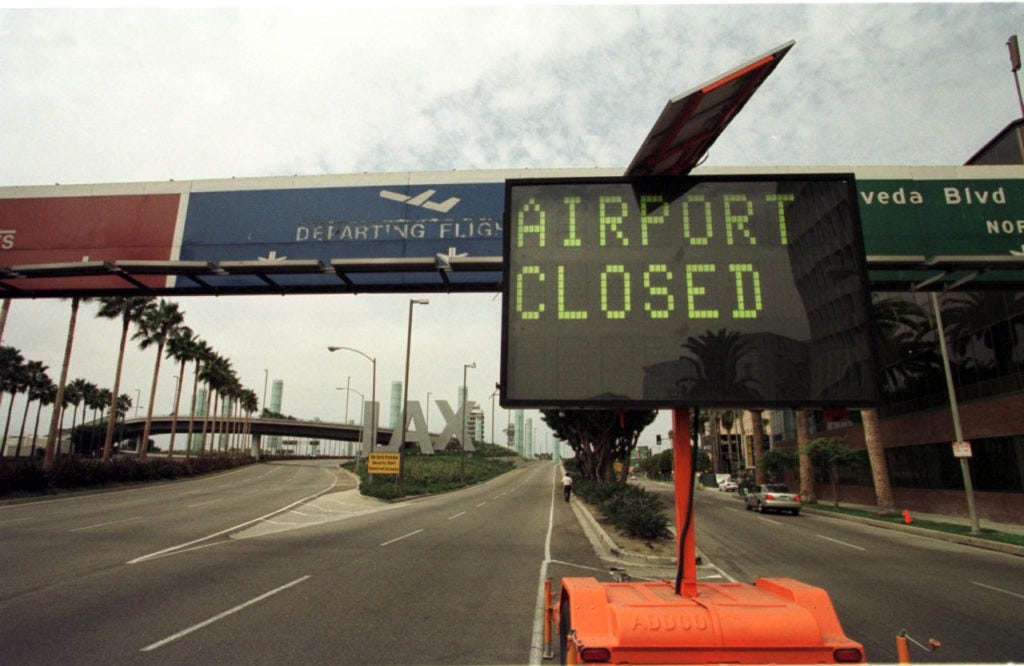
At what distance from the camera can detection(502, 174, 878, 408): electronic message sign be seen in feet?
16.6

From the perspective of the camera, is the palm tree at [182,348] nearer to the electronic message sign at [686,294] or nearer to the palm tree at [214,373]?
the palm tree at [214,373]

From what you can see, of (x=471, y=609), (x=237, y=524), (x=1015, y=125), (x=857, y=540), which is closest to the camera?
(x=471, y=609)

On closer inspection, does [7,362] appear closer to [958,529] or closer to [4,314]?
[4,314]

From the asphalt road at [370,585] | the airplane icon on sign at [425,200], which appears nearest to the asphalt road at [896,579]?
the asphalt road at [370,585]

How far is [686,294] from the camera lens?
529 centimetres

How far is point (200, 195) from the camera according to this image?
41.3 feet

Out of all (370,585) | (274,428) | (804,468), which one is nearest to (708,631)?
(370,585)

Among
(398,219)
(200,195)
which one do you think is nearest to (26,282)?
(200,195)

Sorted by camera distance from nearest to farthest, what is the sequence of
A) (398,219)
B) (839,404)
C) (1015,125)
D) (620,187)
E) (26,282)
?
(839,404)
(620,187)
(398,219)
(26,282)
(1015,125)

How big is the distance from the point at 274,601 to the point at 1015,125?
114ft

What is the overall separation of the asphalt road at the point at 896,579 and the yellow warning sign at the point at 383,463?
762 inches

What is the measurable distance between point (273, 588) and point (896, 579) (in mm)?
11828

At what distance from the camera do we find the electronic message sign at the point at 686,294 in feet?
16.6

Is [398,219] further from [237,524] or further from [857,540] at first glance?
[857,540]
